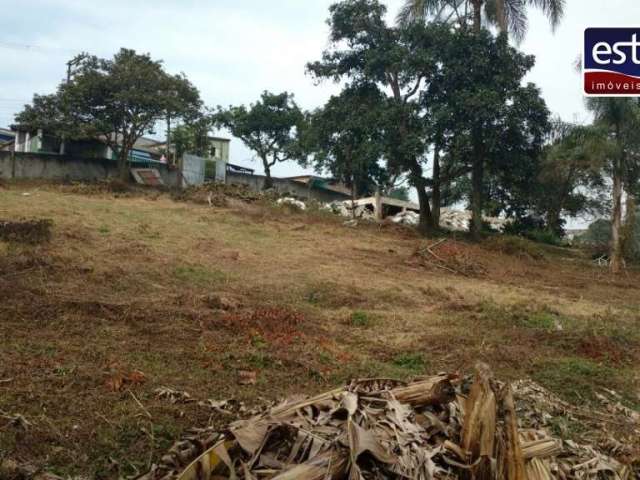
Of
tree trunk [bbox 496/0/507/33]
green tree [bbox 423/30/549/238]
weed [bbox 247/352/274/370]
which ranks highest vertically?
tree trunk [bbox 496/0/507/33]

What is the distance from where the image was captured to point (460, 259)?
12953 millimetres

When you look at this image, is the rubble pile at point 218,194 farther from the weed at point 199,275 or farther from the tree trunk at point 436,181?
the weed at point 199,275

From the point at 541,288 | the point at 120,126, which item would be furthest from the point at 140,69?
the point at 541,288

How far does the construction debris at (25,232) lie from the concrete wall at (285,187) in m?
18.6

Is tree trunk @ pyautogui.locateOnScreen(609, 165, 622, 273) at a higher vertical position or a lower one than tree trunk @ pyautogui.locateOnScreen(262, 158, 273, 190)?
lower

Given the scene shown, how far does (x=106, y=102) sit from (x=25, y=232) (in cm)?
1444

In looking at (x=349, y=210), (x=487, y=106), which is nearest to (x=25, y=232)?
(x=487, y=106)

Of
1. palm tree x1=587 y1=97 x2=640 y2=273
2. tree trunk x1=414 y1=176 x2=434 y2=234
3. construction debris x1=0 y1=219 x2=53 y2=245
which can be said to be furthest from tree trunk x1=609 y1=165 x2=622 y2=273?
construction debris x1=0 y1=219 x2=53 y2=245

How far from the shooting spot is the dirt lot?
363 cm

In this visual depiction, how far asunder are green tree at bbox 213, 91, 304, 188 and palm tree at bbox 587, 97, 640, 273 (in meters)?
16.4

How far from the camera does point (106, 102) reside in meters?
22.5

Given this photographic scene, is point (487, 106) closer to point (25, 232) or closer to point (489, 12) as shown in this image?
point (489, 12)

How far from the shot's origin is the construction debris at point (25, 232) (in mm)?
9259

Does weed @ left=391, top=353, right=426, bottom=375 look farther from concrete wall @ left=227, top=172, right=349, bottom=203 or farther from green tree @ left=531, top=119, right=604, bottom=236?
concrete wall @ left=227, top=172, right=349, bottom=203
